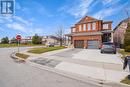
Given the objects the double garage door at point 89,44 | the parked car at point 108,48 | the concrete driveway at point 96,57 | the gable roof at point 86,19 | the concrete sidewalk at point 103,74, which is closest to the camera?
the concrete sidewalk at point 103,74

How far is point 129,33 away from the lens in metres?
23.0

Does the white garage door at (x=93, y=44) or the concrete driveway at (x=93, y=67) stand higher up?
the white garage door at (x=93, y=44)

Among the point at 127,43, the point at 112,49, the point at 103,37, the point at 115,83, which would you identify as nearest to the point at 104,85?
the point at 115,83

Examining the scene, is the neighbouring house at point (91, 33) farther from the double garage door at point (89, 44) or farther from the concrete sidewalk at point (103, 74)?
the concrete sidewalk at point (103, 74)

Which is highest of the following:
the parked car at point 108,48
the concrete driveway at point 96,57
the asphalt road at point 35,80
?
the parked car at point 108,48

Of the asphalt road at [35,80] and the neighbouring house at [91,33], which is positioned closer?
the asphalt road at [35,80]

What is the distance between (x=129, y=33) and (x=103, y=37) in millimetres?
9455

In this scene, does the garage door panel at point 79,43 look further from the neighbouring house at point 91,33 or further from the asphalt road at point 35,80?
the asphalt road at point 35,80

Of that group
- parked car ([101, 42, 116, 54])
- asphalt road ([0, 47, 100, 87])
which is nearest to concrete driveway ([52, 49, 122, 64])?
parked car ([101, 42, 116, 54])

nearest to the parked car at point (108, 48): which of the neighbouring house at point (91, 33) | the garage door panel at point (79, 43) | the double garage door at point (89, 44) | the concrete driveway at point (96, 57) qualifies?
the concrete driveway at point (96, 57)

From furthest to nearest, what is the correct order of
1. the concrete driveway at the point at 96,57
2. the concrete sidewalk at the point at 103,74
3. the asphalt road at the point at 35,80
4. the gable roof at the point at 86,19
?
the gable roof at the point at 86,19, the concrete driveway at the point at 96,57, the concrete sidewalk at the point at 103,74, the asphalt road at the point at 35,80

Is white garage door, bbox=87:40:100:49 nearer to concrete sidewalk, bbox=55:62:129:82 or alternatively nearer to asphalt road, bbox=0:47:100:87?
concrete sidewalk, bbox=55:62:129:82

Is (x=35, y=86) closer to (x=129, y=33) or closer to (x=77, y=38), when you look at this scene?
(x=129, y=33)

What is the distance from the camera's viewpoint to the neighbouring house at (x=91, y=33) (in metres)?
31.4
